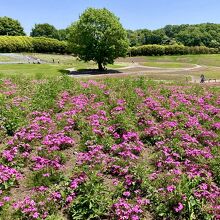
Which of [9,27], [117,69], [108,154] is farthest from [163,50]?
[108,154]

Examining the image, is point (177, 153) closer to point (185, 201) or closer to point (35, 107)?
point (185, 201)

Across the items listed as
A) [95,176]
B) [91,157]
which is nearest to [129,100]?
[91,157]

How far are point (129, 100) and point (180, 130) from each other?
166 inches

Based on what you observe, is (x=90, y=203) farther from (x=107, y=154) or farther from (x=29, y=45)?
(x=29, y=45)

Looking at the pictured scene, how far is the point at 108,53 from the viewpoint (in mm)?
81625

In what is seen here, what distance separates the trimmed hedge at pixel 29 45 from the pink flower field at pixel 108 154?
109 metres

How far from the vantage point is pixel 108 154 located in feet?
41.6

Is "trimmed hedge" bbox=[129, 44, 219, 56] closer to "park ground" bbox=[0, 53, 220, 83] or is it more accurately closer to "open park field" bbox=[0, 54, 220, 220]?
"park ground" bbox=[0, 53, 220, 83]

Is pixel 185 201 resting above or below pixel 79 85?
below

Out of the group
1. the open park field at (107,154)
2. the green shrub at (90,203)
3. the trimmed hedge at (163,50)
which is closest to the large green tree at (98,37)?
the open park field at (107,154)

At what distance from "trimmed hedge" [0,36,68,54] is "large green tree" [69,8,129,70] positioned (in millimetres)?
47143

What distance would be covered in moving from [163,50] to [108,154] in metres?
143

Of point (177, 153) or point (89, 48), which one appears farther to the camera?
point (89, 48)

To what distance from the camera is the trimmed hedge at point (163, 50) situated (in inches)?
5812
